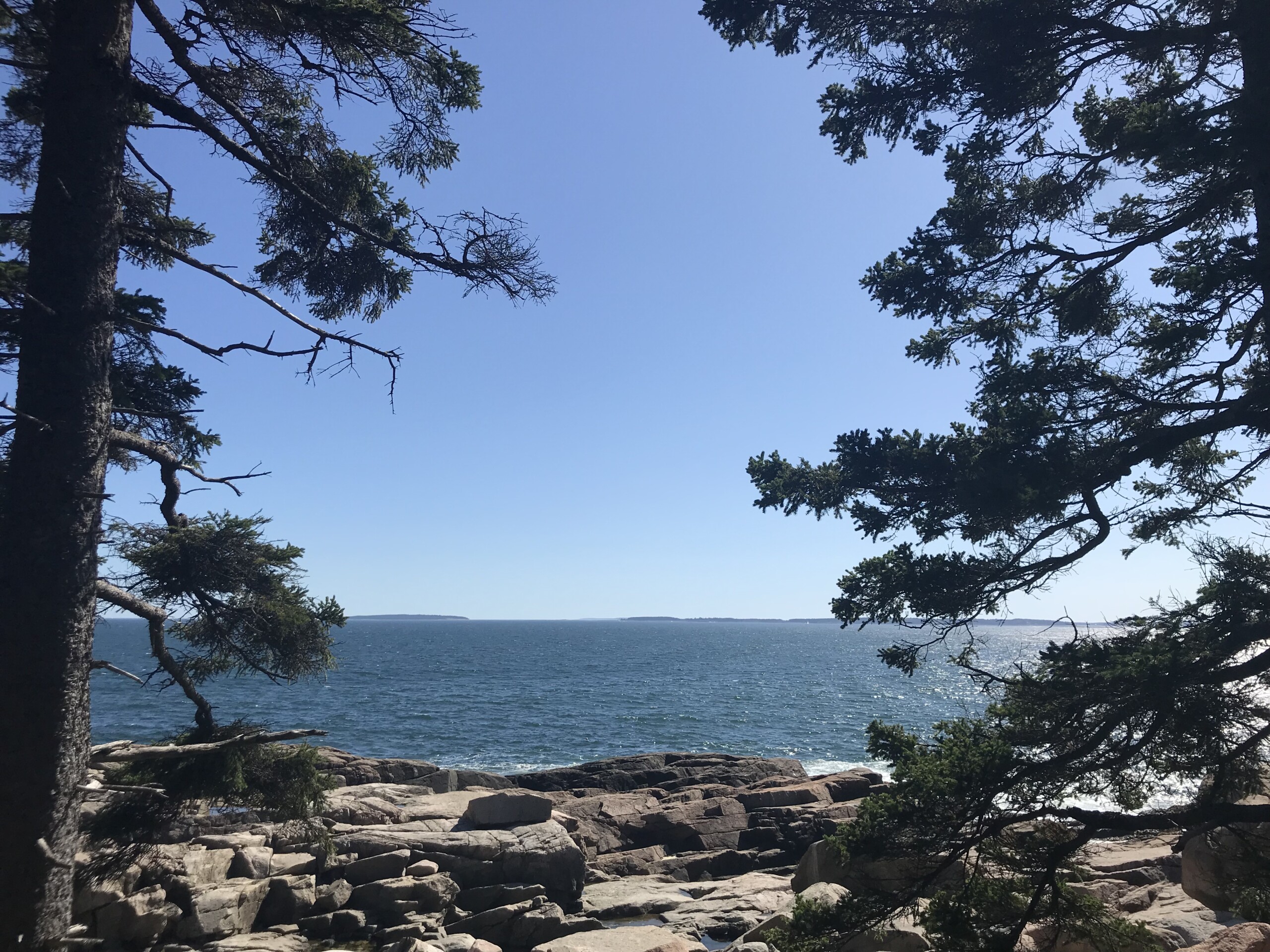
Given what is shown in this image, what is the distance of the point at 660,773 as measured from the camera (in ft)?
90.6

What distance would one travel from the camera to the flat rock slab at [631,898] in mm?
15211

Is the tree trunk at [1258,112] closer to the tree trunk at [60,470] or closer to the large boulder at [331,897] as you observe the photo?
the tree trunk at [60,470]

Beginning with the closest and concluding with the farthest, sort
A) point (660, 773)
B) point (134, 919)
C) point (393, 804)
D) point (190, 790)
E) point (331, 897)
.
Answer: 1. point (190, 790)
2. point (134, 919)
3. point (331, 897)
4. point (393, 804)
5. point (660, 773)

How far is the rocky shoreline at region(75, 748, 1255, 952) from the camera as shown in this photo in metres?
10.6

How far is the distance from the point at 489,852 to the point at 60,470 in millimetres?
11715

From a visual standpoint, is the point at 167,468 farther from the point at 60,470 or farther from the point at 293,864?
the point at 293,864

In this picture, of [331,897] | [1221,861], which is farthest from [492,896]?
[1221,861]

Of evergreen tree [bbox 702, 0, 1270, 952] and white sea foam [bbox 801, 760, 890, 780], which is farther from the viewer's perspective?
white sea foam [bbox 801, 760, 890, 780]

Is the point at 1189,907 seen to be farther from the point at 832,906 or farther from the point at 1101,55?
the point at 1101,55

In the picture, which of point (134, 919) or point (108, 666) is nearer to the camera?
point (108, 666)

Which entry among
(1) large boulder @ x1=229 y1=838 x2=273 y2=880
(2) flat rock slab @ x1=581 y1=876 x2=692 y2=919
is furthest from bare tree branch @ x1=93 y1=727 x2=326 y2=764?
(2) flat rock slab @ x1=581 y1=876 x2=692 y2=919

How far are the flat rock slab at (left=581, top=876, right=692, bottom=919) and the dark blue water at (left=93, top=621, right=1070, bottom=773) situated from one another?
6.89 m

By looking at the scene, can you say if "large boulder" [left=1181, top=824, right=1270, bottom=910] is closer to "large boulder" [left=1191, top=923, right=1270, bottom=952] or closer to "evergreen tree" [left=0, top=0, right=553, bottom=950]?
"large boulder" [left=1191, top=923, right=1270, bottom=952]

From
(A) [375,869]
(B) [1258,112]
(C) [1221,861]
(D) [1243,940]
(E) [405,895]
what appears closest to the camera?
(B) [1258,112]
